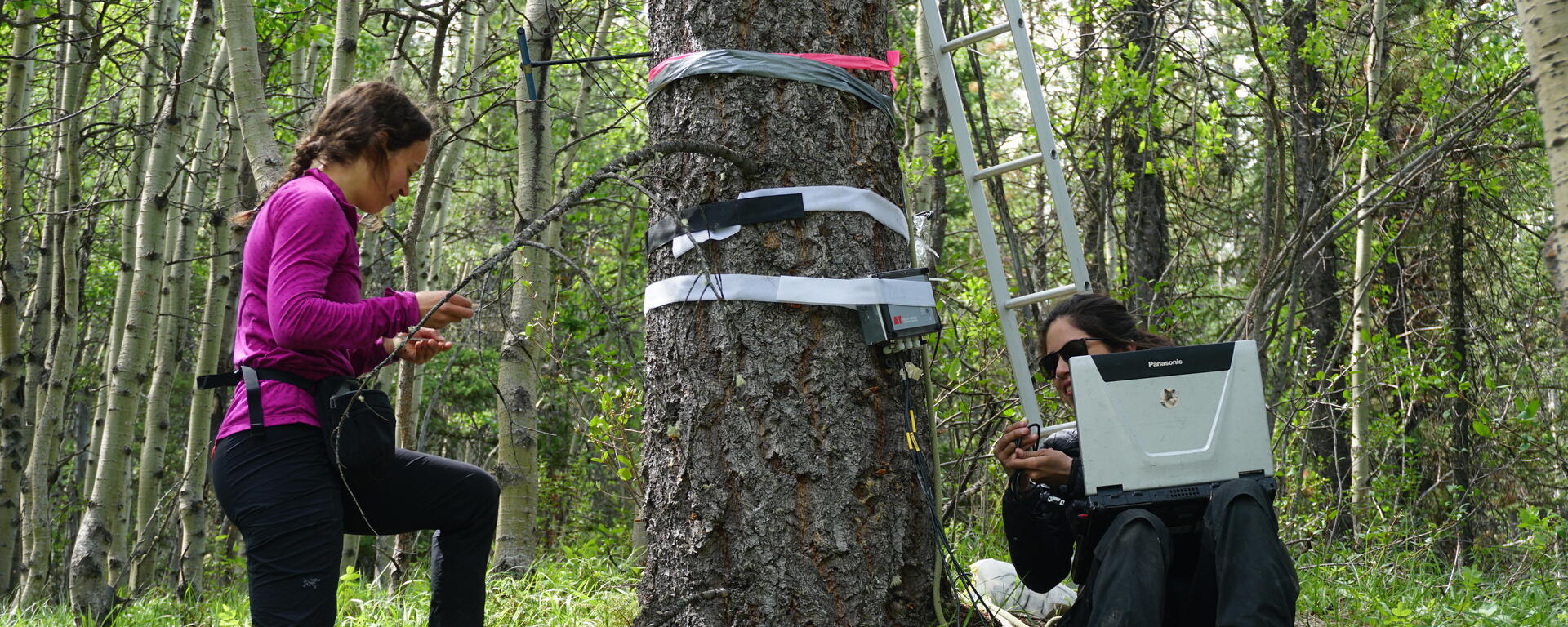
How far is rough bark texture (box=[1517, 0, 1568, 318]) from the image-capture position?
1.73 m

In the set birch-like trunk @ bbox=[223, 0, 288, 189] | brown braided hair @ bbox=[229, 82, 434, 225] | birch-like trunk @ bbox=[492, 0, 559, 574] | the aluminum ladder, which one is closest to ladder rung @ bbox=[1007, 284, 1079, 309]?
the aluminum ladder

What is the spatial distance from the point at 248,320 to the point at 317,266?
0.25 meters

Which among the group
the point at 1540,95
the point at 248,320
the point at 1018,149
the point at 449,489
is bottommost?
the point at 449,489

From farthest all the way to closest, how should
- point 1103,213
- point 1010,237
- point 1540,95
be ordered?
1. point 1103,213
2. point 1010,237
3. point 1540,95

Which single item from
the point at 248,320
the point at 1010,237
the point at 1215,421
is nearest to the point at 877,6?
the point at 1215,421

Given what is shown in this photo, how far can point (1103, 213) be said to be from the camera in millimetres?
5719

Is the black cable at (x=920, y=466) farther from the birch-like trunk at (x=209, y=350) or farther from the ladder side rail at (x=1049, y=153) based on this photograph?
the birch-like trunk at (x=209, y=350)

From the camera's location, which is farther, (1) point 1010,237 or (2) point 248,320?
(1) point 1010,237

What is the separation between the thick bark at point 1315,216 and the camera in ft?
18.3

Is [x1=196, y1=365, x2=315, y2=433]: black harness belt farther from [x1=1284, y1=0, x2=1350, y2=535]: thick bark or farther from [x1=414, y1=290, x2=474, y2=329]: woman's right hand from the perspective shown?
[x1=1284, y1=0, x2=1350, y2=535]: thick bark

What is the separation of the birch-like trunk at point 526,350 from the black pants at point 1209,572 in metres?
2.72

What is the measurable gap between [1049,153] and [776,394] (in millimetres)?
1171

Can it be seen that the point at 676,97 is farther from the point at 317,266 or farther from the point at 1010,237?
the point at 1010,237

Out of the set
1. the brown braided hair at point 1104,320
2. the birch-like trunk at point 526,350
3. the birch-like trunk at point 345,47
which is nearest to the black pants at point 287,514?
the brown braided hair at point 1104,320
